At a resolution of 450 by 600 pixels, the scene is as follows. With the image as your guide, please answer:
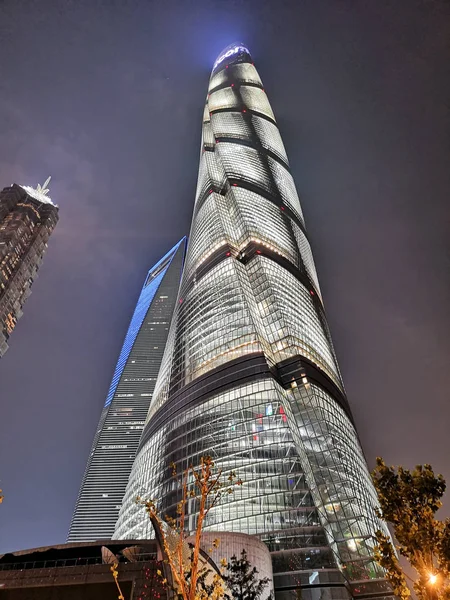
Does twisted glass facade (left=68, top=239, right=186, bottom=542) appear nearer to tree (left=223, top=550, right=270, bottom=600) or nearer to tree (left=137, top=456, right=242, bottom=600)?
tree (left=223, top=550, right=270, bottom=600)

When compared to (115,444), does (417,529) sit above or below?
below

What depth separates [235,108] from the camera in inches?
5856

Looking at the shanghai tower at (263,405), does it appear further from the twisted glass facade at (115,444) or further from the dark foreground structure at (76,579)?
the twisted glass facade at (115,444)

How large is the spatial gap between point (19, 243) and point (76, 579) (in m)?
121

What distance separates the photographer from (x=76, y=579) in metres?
28.3

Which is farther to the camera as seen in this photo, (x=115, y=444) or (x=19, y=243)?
(x=115, y=444)

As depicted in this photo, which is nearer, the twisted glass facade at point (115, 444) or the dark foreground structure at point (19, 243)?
the dark foreground structure at point (19, 243)

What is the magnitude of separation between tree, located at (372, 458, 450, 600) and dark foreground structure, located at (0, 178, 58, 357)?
12178cm

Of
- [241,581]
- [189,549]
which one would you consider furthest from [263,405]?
[189,549]

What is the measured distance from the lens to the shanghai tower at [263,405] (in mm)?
43625

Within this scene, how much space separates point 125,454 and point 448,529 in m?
159

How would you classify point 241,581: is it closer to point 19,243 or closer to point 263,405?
point 263,405

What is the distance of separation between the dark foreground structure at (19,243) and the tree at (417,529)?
121780 mm

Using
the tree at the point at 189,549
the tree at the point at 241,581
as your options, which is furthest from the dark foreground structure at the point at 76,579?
the tree at the point at 241,581
